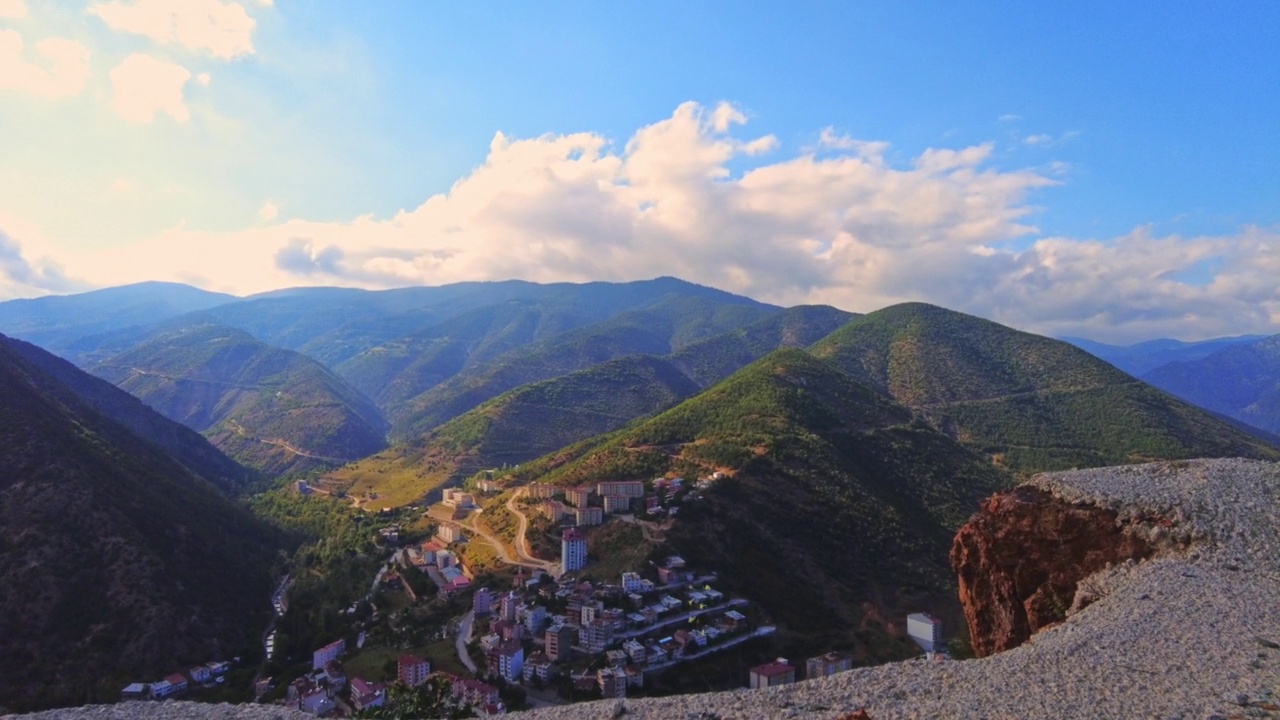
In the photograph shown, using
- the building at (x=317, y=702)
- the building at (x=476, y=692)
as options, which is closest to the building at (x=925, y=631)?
the building at (x=476, y=692)

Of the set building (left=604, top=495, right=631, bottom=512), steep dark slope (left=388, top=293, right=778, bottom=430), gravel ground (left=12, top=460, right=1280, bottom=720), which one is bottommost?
building (left=604, top=495, right=631, bottom=512)

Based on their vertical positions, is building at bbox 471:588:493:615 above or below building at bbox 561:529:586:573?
below

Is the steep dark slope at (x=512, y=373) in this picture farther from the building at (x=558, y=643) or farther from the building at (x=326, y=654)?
the building at (x=558, y=643)

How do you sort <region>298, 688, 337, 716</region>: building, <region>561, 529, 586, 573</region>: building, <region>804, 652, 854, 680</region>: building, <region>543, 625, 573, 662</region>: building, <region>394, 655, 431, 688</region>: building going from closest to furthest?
<region>298, 688, 337, 716</region>: building < <region>804, 652, 854, 680</region>: building < <region>394, 655, 431, 688</region>: building < <region>543, 625, 573, 662</region>: building < <region>561, 529, 586, 573</region>: building

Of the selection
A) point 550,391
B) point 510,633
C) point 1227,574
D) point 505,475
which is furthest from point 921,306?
point 1227,574

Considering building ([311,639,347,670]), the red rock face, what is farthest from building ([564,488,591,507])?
the red rock face

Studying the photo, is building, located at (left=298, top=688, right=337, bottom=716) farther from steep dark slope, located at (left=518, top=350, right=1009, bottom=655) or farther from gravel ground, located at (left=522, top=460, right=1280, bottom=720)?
gravel ground, located at (left=522, top=460, right=1280, bottom=720)

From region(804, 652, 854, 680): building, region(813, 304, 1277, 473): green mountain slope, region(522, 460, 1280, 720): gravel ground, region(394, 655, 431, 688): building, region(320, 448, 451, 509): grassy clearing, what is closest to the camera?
region(522, 460, 1280, 720): gravel ground

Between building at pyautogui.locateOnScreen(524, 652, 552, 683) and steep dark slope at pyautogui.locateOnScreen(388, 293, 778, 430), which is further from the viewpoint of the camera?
steep dark slope at pyautogui.locateOnScreen(388, 293, 778, 430)
